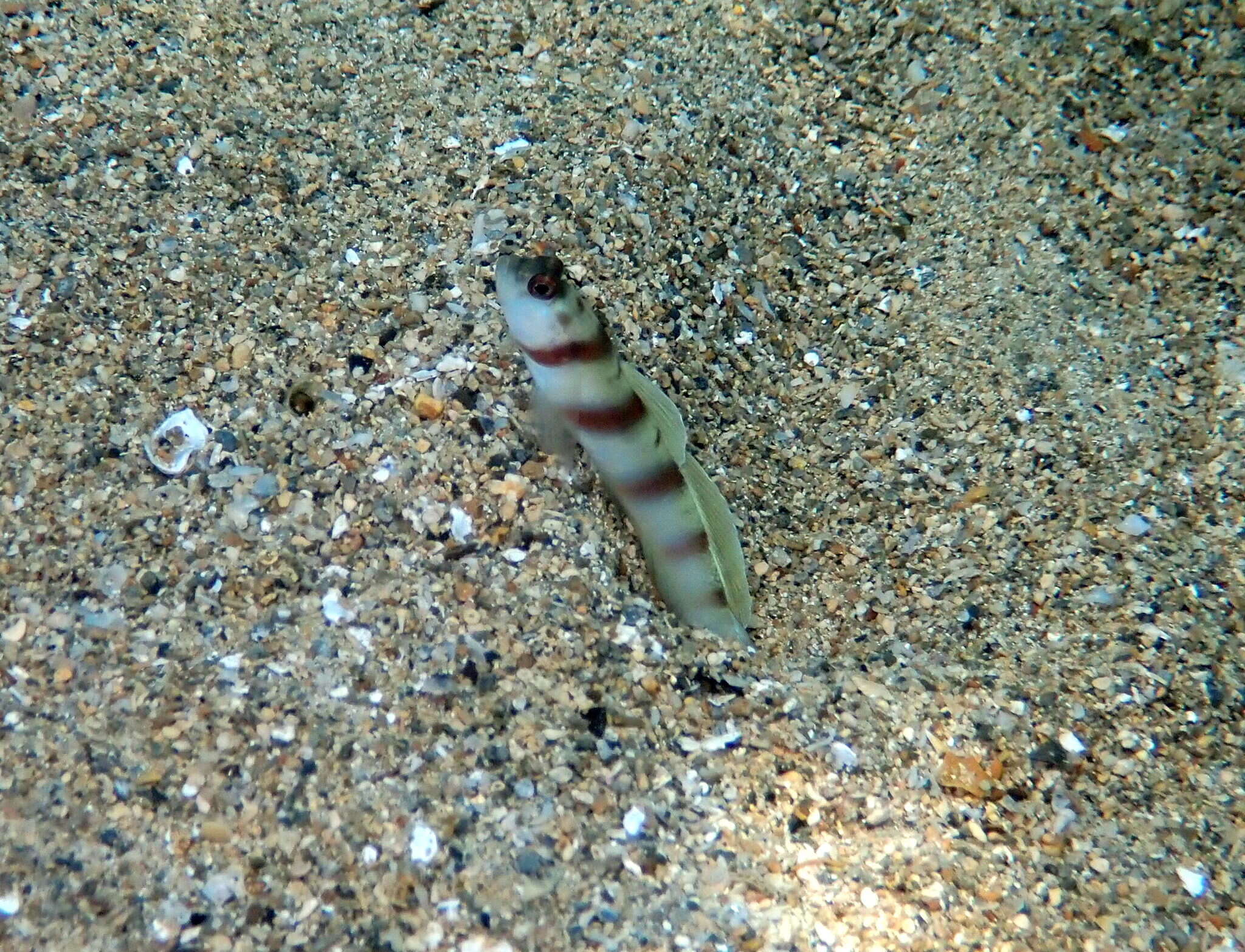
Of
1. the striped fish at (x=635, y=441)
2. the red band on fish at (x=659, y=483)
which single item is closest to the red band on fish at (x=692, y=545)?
the striped fish at (x=635, y=441)

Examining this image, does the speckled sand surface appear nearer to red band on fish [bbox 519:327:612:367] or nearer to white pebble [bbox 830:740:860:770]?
white pebble [bbox 830:740:860:770]

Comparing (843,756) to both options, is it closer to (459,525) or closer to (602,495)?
(602,495)

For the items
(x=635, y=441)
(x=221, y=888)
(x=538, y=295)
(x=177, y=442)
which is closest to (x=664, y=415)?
(x=635, y=441)

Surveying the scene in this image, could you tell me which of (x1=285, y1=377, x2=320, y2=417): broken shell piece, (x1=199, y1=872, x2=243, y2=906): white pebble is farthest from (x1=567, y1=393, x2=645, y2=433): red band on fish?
(x1=199, y1=872, x2=243, y2=906): white pebble

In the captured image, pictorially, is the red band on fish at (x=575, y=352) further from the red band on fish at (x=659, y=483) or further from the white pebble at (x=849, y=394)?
the white pebble at (x=849, y=394)

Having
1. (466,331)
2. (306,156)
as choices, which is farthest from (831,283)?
(306,156)

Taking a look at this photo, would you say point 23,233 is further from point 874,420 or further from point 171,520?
point 874,420
